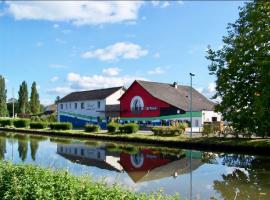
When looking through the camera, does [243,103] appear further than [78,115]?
No

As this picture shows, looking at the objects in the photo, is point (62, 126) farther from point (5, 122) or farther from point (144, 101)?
point (5, 122)

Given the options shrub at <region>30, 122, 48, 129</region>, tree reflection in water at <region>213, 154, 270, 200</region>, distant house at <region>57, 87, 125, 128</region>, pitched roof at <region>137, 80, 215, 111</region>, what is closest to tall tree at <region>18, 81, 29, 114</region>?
distant house at <region>57, 87, 125, 128</region>

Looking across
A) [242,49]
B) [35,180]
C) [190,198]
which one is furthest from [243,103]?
[35,180]

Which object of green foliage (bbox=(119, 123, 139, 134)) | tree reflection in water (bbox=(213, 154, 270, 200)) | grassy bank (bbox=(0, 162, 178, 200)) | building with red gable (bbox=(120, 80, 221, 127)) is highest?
building with red gable (bbox=(120, 80, 221, 127))

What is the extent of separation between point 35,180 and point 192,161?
16.2 m

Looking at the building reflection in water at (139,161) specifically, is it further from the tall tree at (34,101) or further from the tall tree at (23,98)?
the tall tree at (34,101)

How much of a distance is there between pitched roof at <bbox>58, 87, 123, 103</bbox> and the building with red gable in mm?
5522

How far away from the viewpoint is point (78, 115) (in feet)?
223

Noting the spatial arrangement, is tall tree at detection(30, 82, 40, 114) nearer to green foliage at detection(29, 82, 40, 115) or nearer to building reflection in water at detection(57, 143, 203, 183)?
green foliage at detection(29, 82, 40, 115)

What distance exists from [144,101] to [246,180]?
38.6 m

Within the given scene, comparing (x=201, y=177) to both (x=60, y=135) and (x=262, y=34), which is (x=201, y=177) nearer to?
(x=262, y=34)

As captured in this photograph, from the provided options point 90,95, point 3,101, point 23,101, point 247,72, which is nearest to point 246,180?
point 247,72

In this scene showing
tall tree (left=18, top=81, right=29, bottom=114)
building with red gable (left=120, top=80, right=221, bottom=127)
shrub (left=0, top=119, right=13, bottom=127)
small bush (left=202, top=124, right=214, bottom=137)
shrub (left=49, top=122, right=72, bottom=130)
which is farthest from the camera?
tall tree (left=18, top=81, right=29, bottom=114)

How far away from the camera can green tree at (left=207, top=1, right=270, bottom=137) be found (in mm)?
24856
